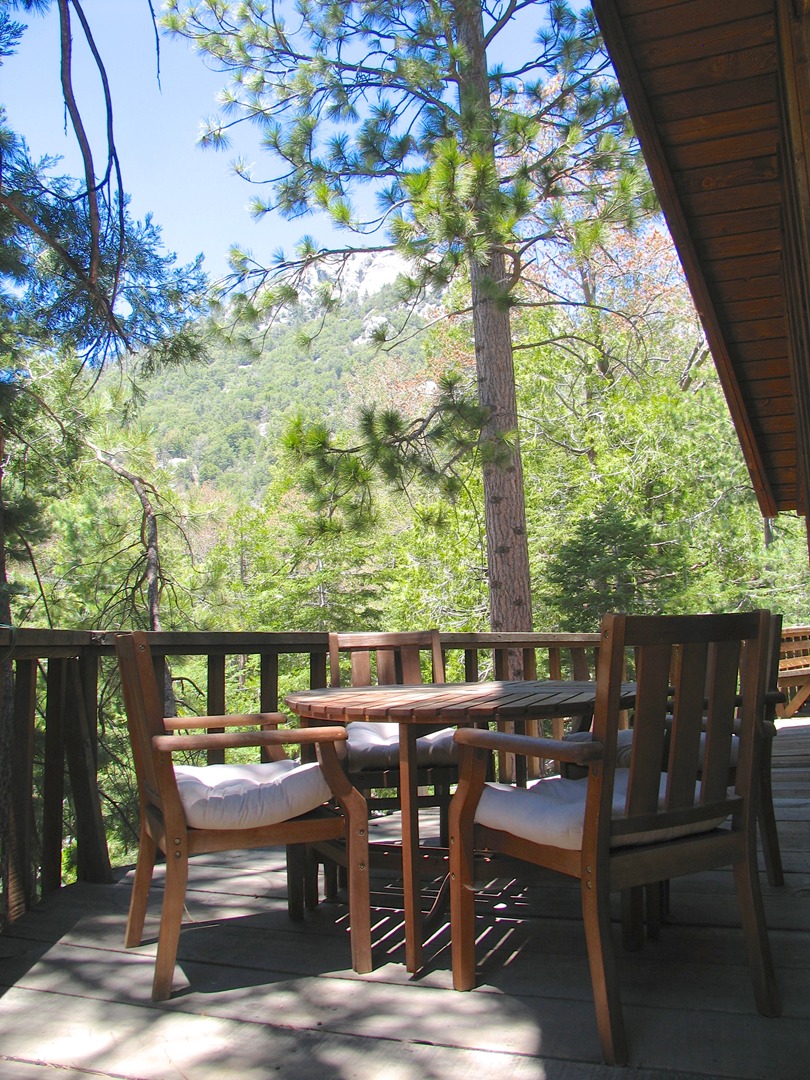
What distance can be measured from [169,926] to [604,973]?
96cm

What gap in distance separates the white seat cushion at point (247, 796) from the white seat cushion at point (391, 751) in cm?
49

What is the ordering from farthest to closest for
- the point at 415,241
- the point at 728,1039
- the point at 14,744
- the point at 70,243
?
the point at 415,241 < the point at 70,243 < the point at 14,744 < the point at 728,1039

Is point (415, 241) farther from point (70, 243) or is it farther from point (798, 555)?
point (798, 555)

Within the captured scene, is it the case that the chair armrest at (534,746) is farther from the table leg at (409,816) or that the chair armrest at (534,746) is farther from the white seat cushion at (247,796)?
the white seat cushion at (247,796)

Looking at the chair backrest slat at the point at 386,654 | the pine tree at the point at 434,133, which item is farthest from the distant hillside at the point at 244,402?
the chair backrest slat at the point at 386,654

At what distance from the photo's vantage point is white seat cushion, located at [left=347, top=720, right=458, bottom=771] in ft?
8.96

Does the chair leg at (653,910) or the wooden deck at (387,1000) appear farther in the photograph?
the chair leg at (653,910)

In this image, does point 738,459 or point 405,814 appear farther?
point 738,459

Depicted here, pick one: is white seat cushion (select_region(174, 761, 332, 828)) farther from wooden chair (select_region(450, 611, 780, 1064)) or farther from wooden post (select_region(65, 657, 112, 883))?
wooden post (select_region(65, 657, 112, 883))

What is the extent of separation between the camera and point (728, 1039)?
1.74m

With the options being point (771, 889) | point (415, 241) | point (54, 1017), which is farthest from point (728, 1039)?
point (415, 241)

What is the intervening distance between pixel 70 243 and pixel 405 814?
11.6 ft

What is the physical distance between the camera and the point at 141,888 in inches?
90.1

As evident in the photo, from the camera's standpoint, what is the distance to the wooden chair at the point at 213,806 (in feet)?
6.73
